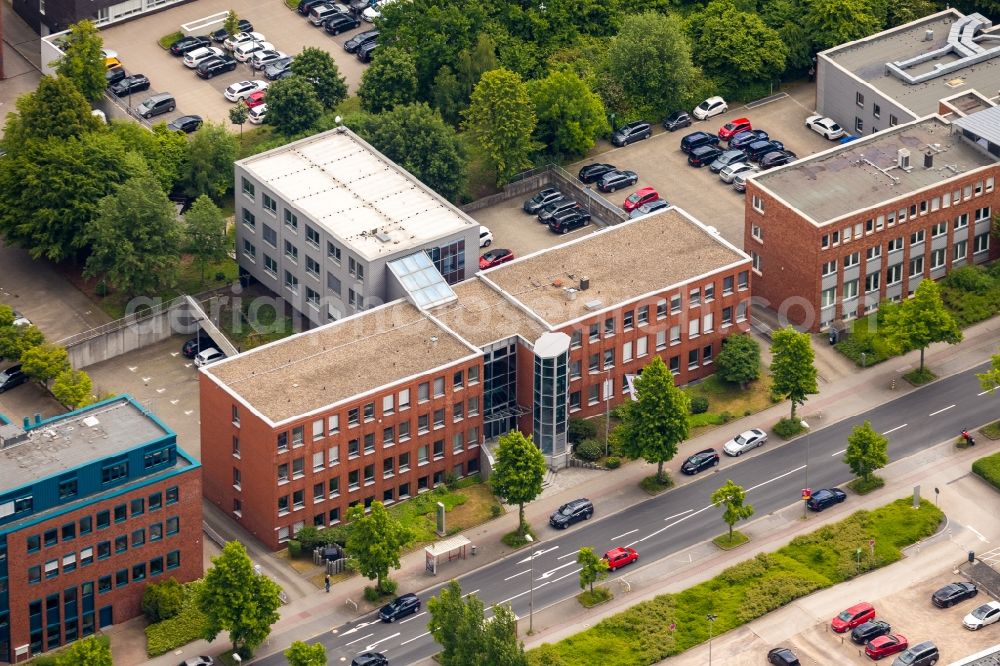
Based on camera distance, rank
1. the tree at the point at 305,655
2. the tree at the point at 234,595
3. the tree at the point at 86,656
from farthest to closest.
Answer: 1. the tree at the point at 234,595
2. the tree at the point at 305,655
3. the tree at the point at 86,656

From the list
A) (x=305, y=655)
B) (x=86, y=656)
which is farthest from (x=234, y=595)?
(x=86, y=656)

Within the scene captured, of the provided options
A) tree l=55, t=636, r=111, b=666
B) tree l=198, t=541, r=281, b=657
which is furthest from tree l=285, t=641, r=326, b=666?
tree l=55, t=636, r=111, b=666

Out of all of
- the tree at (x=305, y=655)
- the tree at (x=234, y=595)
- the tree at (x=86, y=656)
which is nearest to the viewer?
the tree at (x=86, y=656)

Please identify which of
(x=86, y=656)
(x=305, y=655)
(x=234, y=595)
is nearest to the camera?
(x=86, y=656)

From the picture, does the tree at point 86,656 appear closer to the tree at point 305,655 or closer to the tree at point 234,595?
the tree at point 234,595

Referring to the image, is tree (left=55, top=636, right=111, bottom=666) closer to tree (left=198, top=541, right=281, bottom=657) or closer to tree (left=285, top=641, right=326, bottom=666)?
tree (left=198, top=541, right=281, bottom=657)

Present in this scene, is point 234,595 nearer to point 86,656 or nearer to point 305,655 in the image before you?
point 305,655

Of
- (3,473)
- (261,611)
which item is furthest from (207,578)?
(3,473)

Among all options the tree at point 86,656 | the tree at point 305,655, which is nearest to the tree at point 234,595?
the tree at point 305,655

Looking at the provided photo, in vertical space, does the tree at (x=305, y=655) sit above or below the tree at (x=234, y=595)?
below
